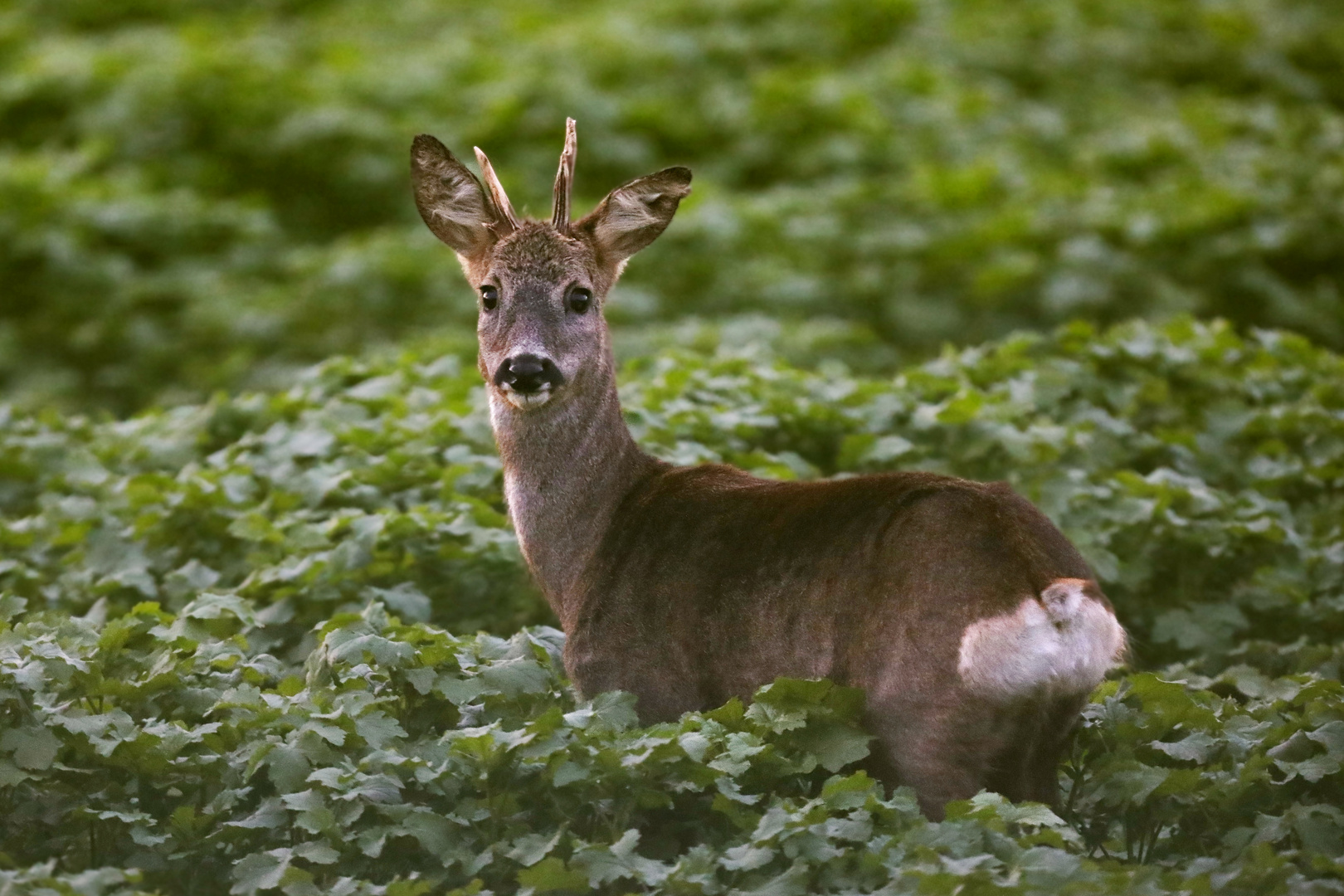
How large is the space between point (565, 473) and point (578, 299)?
0.56 meters

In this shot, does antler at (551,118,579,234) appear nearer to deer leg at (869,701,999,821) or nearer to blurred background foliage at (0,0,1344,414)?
deer leg at (869,701,999,821)

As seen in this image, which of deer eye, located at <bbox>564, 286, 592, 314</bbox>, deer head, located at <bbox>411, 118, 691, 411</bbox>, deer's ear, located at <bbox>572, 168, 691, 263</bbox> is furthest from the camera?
deer's ear, located at <bbox>572, 168, 691, 263</bbox>

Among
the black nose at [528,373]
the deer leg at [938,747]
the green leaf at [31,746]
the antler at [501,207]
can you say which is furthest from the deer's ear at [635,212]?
the green leaf at [31,746]

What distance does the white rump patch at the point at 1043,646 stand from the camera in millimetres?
3959

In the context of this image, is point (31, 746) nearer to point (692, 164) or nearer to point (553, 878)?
point (553, 878)

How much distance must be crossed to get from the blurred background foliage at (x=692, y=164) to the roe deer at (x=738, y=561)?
4.03 meters

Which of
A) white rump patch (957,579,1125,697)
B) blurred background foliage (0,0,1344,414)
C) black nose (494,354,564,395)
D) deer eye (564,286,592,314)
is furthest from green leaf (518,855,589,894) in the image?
blurred background foliage (0,0,1344,414)

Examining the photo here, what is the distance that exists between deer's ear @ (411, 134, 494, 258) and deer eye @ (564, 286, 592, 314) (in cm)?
38

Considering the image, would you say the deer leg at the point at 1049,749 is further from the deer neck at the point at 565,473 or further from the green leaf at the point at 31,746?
the green leaf at the point at 31,746

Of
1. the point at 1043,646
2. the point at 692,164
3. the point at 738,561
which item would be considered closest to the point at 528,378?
the point at 738,561

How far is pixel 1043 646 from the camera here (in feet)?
13.0

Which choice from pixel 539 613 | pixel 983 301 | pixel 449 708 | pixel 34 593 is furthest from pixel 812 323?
pixel 449 708

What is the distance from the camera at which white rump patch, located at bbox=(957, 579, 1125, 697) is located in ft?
13.0

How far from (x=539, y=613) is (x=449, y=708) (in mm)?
1448
